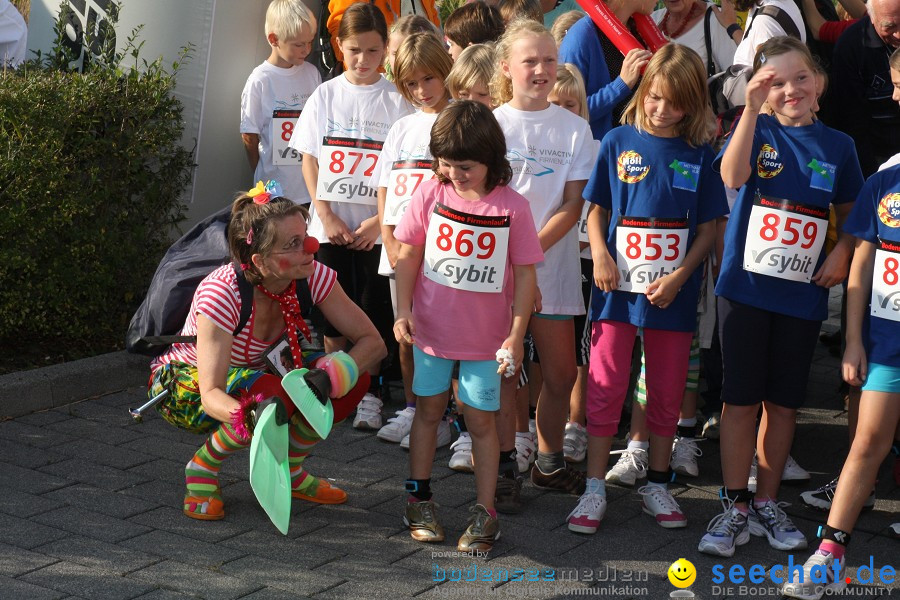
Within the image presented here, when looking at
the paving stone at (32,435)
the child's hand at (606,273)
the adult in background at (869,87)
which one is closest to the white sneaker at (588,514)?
the child's hand at (606,273)

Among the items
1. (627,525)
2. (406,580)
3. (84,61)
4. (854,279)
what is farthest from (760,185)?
(84,61)

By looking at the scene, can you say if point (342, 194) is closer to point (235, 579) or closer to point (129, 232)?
point (129, 232)

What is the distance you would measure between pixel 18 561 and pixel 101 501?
61 cm

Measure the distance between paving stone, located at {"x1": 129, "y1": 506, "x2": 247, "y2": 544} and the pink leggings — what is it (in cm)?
151

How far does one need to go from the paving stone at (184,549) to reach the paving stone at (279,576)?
60mm

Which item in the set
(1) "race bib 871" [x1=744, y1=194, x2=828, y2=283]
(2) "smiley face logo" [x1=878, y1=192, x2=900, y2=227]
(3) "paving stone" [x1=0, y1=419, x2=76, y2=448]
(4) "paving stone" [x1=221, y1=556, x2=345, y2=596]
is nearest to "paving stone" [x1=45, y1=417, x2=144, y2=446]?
(3) "paving stone" [x1=0, y1=419, x2=76, y2=448]

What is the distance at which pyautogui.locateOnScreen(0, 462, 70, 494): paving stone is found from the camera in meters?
4.60

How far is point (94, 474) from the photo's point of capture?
481cm

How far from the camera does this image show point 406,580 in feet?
13.1

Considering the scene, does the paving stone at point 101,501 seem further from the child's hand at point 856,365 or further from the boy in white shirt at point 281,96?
the child's hand at point 856,365

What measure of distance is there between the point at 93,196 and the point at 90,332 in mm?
743

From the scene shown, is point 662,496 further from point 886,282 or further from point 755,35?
point 755,35

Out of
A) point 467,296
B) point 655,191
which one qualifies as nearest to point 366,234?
point 467,296

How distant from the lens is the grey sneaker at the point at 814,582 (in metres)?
3.99
